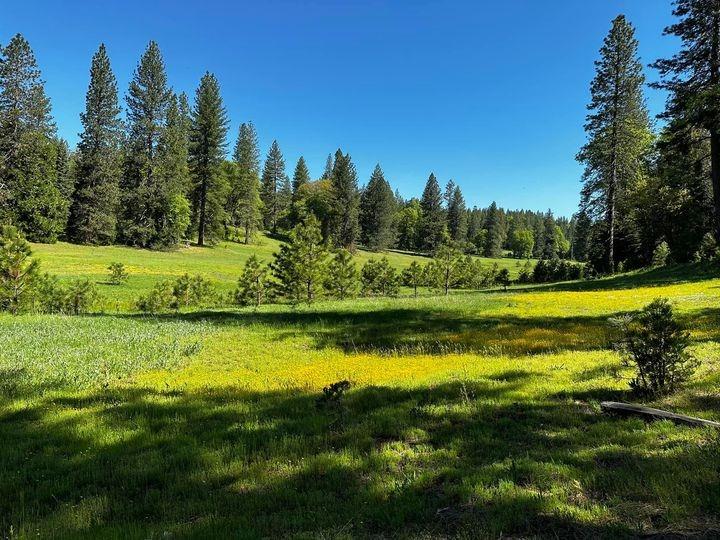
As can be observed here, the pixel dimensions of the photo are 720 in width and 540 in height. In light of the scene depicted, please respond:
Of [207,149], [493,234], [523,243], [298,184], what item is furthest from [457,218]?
[207,149]

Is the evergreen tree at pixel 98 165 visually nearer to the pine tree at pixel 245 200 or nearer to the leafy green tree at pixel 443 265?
the pine tree at pixel 245 200

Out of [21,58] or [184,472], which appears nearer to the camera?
[184,472]

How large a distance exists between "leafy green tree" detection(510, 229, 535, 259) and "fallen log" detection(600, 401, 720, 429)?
133m

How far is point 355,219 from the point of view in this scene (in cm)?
8194

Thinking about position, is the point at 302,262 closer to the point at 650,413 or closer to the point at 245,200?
the point at 650,413

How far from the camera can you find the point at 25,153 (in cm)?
4412

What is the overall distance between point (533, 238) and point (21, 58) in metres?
131

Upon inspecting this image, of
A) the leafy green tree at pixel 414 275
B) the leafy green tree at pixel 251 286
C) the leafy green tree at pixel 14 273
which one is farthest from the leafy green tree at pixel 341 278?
the leafy green tree at pixel 14 273

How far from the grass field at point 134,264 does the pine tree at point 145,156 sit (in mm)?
3536

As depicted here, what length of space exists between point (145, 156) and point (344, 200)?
116ft

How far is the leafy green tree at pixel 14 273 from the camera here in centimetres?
1936

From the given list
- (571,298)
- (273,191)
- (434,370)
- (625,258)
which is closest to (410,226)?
(273,191)

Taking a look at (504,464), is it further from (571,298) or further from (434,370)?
(571,298)

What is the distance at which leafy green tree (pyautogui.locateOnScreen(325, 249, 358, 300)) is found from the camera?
33344mm
